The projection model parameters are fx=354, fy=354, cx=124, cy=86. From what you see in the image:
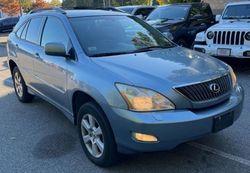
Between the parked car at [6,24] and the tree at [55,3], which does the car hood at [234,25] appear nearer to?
the parked car at [6,24]

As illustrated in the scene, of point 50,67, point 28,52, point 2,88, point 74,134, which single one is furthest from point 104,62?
point 2,88

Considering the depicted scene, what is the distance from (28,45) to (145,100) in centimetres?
306

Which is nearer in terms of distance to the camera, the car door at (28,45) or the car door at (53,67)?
the car door at (53,67)

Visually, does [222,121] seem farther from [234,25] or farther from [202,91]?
[234,25]

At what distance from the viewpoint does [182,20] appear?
10.5m

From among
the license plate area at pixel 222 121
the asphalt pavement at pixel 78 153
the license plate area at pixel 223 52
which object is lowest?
the asphalt pavement at pixel 78 153

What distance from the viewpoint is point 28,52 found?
5582 millimetres

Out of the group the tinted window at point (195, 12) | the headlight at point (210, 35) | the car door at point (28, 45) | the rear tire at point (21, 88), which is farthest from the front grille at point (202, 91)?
the tinted window at point (195, 12)

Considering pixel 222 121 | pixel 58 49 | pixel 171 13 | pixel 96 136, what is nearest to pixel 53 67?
pixel 58 49

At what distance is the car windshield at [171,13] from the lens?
10756mm

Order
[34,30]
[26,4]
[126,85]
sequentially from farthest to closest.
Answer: [26,4] → [34,30] → [126,85]

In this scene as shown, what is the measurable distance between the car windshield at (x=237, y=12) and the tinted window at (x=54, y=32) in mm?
5642

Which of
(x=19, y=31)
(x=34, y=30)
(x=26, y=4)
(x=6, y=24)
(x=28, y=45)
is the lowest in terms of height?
(x=6, y=24)

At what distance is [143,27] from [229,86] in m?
1.76
